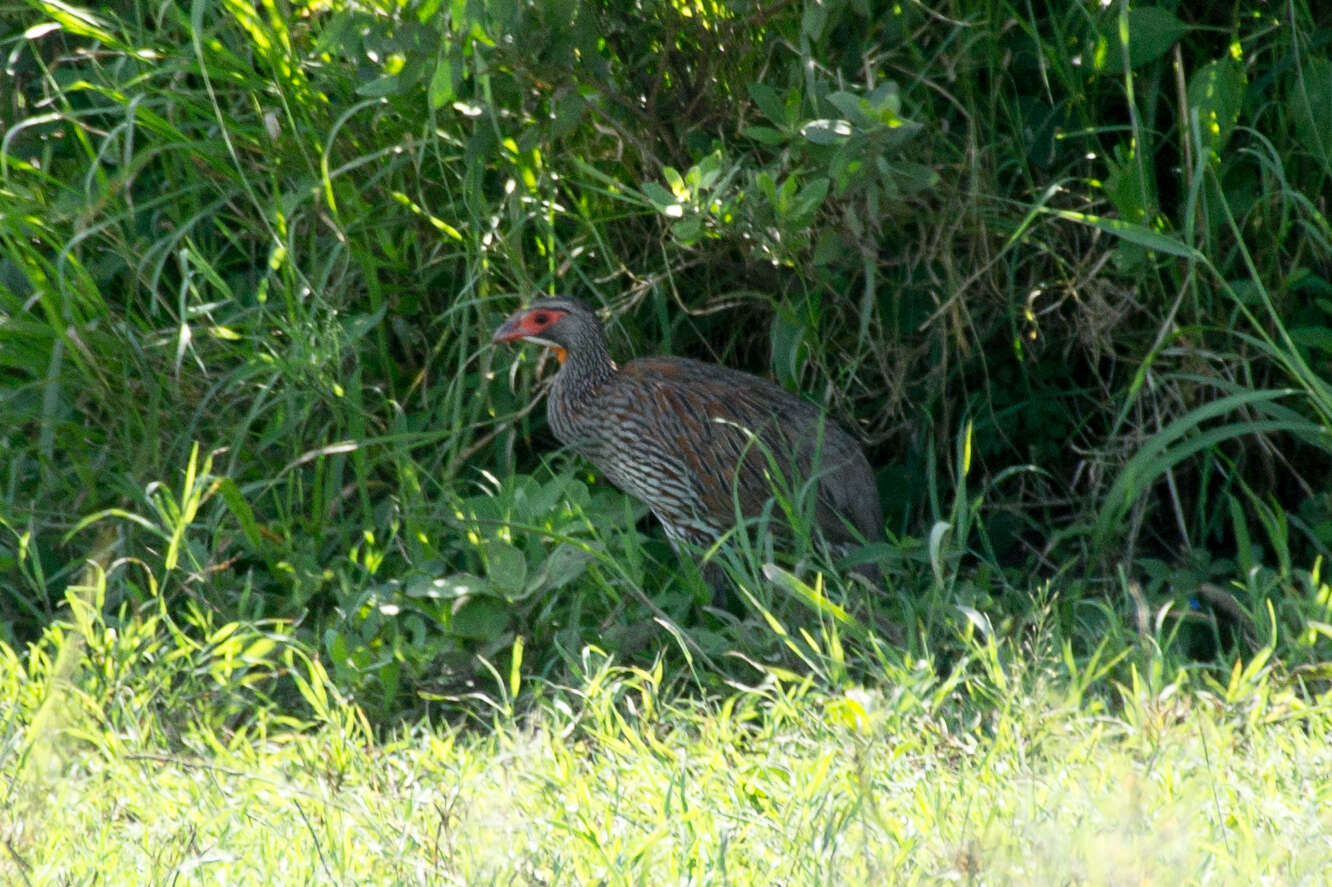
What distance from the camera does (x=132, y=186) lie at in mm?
4777

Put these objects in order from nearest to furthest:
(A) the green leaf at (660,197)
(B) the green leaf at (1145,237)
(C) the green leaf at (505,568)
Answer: (C) the green leaf at (505,568), (B) the green leaf at (1145,237), (A) the green leaf at (660,197)

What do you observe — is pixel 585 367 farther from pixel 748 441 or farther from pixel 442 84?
pixel 442 84

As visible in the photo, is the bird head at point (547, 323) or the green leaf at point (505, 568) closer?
the green leaf at point (505, 568)

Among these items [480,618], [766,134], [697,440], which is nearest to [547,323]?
[697,440]

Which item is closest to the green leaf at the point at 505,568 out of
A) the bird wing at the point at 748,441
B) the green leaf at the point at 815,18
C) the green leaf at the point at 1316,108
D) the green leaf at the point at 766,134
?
the bird wing at the point at 748,441

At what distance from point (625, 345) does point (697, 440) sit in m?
0.60

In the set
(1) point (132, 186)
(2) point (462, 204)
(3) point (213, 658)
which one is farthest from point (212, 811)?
(1) point (132, 186)

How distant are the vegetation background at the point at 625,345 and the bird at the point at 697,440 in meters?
0.12

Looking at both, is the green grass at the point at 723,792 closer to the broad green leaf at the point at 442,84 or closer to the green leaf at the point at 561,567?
the green leaf at the point at 561,567

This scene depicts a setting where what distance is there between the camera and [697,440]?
4.41 m

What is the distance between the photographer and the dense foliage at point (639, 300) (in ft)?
12.4

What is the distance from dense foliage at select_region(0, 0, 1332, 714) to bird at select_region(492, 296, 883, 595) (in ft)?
0.39

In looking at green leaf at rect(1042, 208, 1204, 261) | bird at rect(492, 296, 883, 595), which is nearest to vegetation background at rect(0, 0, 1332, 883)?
green leaf at rect(1042, 208, 1204, 261)

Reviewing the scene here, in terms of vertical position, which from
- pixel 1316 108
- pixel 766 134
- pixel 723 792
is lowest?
pixel 723 792
